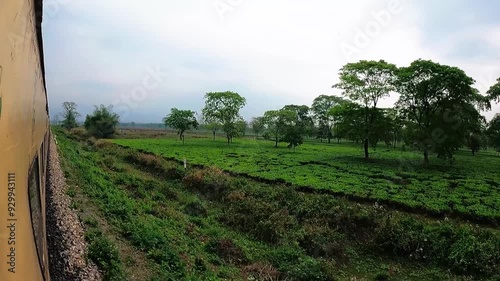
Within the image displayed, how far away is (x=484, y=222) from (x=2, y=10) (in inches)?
715

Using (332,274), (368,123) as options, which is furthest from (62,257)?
(368,123)

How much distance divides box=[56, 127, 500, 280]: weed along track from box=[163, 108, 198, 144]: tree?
42.5 m

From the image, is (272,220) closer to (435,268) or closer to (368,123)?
(435,268)

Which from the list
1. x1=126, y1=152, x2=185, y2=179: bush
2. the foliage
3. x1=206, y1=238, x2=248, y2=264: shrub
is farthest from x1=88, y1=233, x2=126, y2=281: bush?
x1=126, y1=152, x2=185, y2=179: bush

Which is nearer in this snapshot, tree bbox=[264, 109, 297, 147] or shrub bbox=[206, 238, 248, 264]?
shrub bbox=[206, 238, 248, 264]

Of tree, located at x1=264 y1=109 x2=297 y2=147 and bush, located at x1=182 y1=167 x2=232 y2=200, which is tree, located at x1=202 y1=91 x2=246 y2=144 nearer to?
tree, located at x1=264 y1=109 x2=297 y2=147

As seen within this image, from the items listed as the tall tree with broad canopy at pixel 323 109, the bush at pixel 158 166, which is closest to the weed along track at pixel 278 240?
the bush at pixel 158 166

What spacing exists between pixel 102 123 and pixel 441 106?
56.6 metres

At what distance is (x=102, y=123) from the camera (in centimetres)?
6259

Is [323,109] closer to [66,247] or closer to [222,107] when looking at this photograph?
[222,107]

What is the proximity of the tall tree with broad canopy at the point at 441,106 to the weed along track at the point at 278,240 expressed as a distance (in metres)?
16.5

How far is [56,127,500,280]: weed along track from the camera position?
9445 mm

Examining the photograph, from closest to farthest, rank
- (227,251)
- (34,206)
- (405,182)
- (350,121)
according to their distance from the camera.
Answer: (34,206), (227,251), (405,182), (350,121)

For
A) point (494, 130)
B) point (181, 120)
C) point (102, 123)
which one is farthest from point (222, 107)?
point (494, 130)
